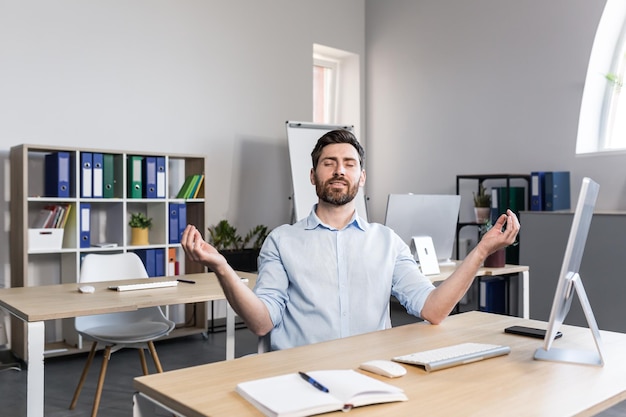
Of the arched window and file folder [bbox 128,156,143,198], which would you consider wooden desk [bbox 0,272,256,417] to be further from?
the arched window

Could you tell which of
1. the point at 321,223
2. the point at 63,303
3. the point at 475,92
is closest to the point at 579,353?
the point at 321,223

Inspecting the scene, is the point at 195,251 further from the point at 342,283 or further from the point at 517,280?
the point at 517,280

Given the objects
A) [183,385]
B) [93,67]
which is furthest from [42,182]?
[183,385]

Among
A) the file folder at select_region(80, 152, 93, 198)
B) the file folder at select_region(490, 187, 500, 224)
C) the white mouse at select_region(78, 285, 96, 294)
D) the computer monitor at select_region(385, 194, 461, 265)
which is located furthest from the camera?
the file folder at select_region(490, 187, 500, 224)

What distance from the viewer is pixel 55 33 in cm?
442

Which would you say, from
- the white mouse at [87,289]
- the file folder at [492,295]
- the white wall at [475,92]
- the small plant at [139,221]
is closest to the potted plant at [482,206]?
the white wall at [475,92]

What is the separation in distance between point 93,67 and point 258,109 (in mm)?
1629

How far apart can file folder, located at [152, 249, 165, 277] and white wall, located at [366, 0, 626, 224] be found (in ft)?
9.15

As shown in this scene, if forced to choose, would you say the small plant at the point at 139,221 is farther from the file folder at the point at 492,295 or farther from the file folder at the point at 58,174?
the file folder at the point at 492,295

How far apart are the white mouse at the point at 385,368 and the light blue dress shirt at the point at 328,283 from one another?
20.5 inches

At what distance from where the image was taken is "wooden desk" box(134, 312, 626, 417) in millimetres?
1163

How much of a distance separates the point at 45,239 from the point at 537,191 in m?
3.77

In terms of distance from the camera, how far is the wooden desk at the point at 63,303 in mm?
2230

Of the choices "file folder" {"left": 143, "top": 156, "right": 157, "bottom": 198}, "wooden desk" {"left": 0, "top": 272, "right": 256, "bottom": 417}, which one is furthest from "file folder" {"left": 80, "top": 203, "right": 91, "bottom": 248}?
"wooden desk" {"left": 0, "top": 272, "right": 256, "bottom": 417}
